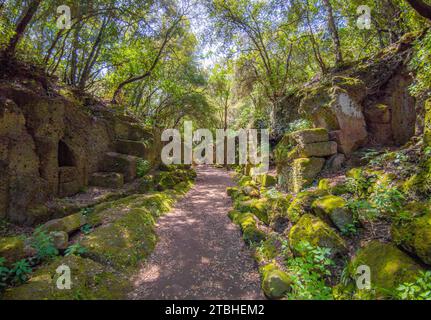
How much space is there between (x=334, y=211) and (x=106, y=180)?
27.3ft

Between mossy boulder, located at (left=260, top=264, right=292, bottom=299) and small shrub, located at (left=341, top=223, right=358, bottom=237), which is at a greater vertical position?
small shrub, located at (left=341, top=223, right=358, bottom=237)

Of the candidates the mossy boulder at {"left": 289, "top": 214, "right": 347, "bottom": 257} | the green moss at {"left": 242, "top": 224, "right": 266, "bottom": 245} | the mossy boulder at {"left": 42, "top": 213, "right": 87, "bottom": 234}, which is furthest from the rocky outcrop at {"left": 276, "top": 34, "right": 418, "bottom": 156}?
the mossy boulder at {"left": 42, "top": 213, "right": 87, "bottom": 234}

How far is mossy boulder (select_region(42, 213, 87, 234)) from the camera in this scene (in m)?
4.89

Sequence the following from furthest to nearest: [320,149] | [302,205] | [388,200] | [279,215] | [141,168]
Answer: [141,168], [320,149], [279,215], [302,205], [388,200]

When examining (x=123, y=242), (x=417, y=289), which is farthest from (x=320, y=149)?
(x=123, y=242)

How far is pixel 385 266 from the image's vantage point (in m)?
2.90

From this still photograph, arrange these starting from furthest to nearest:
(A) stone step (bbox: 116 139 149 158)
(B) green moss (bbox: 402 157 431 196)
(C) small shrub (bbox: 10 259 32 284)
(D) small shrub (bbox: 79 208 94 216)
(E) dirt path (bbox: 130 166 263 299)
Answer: (A) stone step (bbox: 116 139 149 158)
(D) small shrub (bbox: 79 208 94 216)
(E) dirt path (bbox: 130 166 263 299)
(B) green moss (bbox: 402 157 431 196)
(C) small shrub (bbox: 10 259 32 284)

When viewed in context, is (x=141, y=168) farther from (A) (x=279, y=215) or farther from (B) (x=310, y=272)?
(B) (x=310, y=272)

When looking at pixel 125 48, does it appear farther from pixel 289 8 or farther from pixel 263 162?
pixel 263 162

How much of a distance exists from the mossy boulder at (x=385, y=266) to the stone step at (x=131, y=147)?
33.1 feet

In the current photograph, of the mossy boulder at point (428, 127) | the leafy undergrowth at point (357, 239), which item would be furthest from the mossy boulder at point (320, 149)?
the mossy boulder at point (428, 127)

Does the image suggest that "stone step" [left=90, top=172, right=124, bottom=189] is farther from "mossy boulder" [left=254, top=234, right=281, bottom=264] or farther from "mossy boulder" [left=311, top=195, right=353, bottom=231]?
"mossy boulder" [left=311, top=195, right=353, bottom=231]

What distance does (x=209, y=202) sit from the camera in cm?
928

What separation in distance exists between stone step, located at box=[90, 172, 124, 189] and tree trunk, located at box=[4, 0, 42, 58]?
4.89 m
